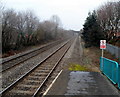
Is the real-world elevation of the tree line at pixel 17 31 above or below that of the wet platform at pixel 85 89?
above

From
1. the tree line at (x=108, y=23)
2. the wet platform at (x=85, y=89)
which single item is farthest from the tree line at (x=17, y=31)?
the wet platform at (x=85, y=89)

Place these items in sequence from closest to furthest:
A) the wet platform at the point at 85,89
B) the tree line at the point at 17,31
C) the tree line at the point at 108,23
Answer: the wet platform at the point at 85,89 < the tree line at the point at 17,31 < the tree line at the point at 108,23

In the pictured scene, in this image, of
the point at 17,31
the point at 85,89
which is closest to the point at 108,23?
the point at 17,31

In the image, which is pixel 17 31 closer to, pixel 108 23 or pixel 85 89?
pixel 108 23

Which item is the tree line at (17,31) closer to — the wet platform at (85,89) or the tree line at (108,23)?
the tree line at (108,23)

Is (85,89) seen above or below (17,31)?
below

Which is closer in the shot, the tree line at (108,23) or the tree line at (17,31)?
the tree line at (17,31)

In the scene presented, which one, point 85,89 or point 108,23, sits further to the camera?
point 108,23

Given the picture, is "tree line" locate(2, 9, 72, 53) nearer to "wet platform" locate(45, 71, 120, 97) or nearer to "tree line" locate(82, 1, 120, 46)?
"tree line" locate(82, 1, 120, 46)

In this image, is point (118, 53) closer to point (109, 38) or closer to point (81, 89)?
point (81, 89)

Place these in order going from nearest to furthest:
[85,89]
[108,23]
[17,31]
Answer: [85,89] < [17,31] < [108,23]

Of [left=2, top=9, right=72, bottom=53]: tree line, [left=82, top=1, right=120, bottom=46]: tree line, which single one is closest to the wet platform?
[left=2, top=9, right=72, bottom=53]: tree line

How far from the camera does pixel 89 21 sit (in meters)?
34.3

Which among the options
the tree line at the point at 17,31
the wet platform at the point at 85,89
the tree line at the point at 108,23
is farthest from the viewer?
the tree line at the point at 108,23
